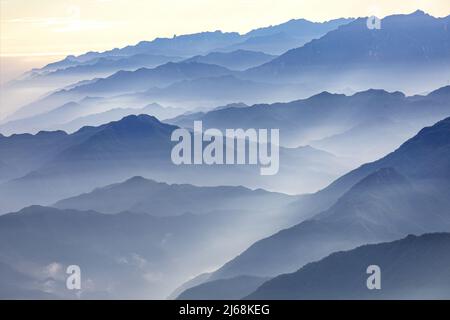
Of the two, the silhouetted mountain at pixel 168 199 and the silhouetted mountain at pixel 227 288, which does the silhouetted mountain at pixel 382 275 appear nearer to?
the silhouetted mountain at pixel 227 288

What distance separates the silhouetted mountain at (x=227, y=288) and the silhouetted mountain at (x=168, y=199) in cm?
7303

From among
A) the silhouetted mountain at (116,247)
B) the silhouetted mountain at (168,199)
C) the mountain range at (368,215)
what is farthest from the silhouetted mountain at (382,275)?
the silhouetted mountain at (168,199)

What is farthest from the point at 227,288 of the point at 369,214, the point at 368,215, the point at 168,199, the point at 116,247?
the point at 168,199

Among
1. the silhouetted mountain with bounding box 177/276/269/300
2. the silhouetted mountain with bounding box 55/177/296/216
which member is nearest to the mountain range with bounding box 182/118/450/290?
the silhouetted mountain with bounding box 177/276/269/300

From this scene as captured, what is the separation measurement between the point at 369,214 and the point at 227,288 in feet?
174

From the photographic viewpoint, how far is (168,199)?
605ft

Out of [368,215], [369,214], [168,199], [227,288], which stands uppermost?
[168,199]

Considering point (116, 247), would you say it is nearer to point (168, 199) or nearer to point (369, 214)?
point (168, 199)

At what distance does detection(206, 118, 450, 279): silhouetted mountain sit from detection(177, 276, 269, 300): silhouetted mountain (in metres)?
9.38

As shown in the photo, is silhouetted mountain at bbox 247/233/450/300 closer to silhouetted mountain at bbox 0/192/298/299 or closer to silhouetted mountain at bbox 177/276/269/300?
silhouetted mountain at bbox 177/276/269/300

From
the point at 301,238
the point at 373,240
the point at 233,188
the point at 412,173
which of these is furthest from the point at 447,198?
the point at 233,188

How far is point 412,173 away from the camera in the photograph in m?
173

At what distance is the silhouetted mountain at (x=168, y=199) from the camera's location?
178 metres
